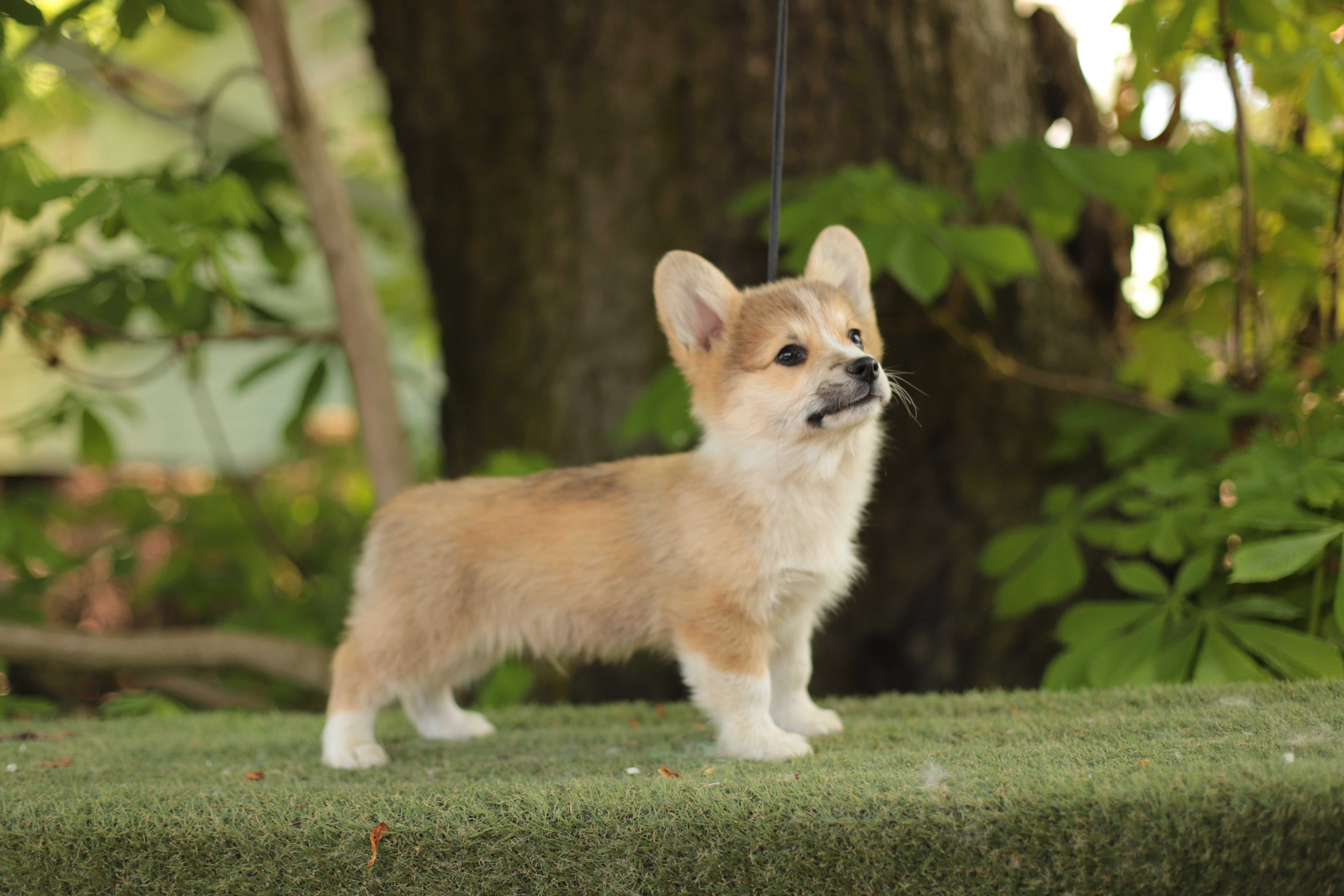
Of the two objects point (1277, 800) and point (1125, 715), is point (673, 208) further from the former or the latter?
point (1277, 800)

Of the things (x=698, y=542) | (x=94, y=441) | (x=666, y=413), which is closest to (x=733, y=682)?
(x=698, y=542)

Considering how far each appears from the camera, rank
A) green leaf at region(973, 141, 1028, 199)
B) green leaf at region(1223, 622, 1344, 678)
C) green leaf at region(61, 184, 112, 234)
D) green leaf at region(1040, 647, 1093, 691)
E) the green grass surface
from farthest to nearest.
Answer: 1. green leaf at region(973, 141, 1028, 199)
2. green leaf at region(1040, 647, 1093, 691)
3. green leaf at region(61, 184, 112, 234)
4. green leaf at region(1223, 622, 1344, 678)
5. the green grass surface

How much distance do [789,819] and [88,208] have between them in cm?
249

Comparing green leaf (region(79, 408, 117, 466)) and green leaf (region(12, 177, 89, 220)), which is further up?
green leaf (region(12, 177, 89, 220))

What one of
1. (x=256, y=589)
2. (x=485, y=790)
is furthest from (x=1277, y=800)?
(x=256, y=589)

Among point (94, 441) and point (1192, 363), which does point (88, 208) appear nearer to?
point (94, 441)

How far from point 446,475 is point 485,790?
3.10 m

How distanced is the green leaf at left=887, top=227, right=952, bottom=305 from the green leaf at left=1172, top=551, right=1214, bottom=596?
113cm

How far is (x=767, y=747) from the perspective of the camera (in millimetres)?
2365

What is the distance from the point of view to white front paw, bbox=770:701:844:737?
267 cm

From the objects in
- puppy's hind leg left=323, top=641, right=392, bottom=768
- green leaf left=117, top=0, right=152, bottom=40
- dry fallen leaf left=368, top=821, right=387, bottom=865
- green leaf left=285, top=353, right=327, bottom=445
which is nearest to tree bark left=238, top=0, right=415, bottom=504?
green leaf left=285, top=353, right=327, bottom=445

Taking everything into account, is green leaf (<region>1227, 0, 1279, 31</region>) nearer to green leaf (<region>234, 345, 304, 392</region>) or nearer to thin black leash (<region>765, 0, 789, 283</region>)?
thin black leash (<region>765, 0, 789, 283</region>)

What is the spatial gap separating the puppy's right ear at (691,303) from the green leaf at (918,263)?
0.68m

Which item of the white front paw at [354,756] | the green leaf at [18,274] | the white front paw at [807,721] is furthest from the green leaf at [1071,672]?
the green leaf at [18,274]
